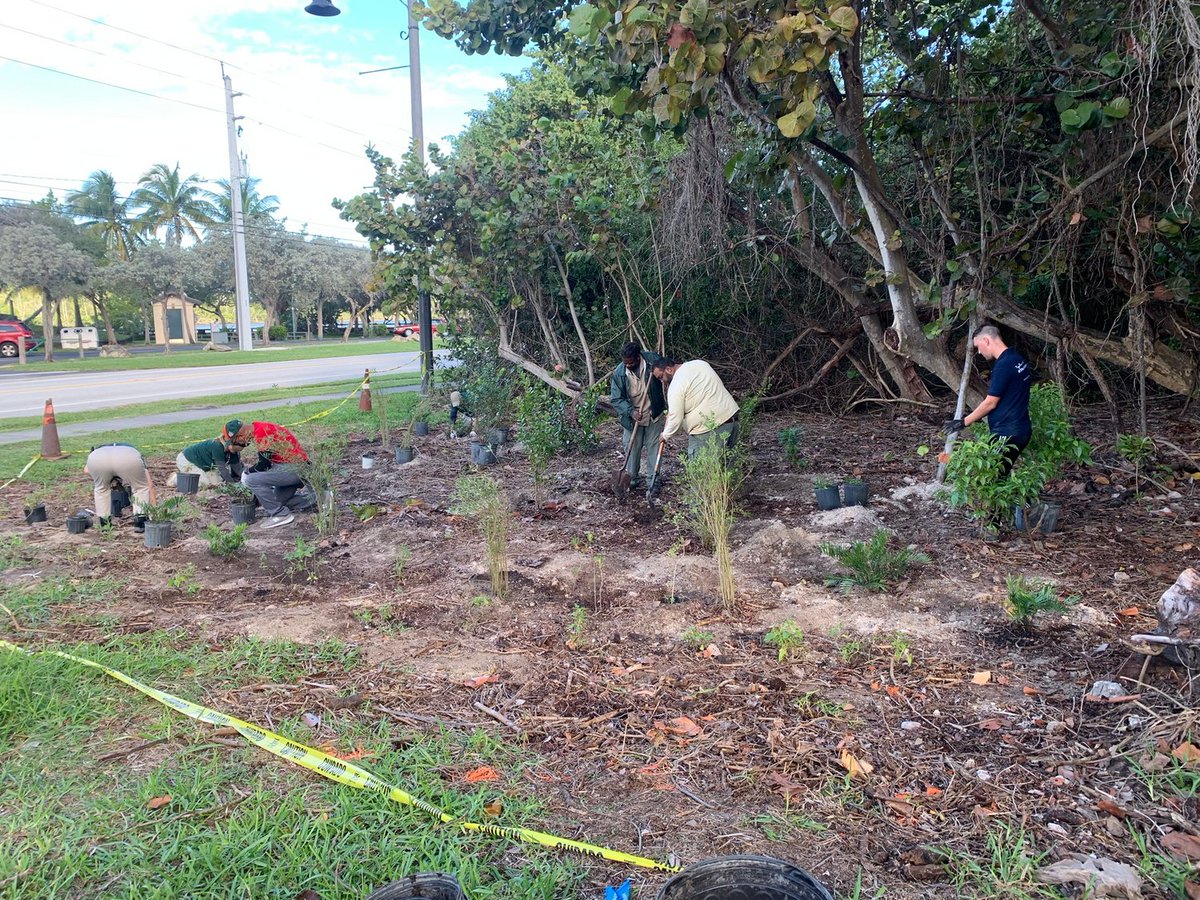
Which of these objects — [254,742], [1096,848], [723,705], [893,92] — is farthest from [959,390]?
[254,742]

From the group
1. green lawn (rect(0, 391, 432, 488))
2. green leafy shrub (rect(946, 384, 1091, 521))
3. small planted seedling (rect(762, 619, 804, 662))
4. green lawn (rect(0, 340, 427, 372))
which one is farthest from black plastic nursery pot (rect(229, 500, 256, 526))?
green lawn (rect(0, 340, 427, 372))

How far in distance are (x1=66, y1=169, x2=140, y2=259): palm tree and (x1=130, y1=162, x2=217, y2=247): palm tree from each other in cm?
118

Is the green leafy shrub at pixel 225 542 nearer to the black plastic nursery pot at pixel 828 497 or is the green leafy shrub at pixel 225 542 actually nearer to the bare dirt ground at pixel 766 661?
the bare dirt ground at pixel 766 661

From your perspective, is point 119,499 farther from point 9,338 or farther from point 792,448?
point 9,338

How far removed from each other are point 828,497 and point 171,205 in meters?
50.1

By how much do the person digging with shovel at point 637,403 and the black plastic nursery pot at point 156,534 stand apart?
3.75 metres

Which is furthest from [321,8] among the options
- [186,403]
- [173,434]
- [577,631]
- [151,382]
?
[151,382]

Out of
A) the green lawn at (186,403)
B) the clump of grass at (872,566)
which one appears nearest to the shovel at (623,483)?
the clump of grass at (872,566)

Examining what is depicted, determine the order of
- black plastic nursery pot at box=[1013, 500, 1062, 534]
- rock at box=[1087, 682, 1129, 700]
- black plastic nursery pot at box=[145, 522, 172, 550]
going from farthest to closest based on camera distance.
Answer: black plastic nursery pot at box=[145, 522, 172, 550] < black plastic nursery pot at box=[1013, 500, 1062, 534] < rock at box=[1087, 682, 1129, 700]

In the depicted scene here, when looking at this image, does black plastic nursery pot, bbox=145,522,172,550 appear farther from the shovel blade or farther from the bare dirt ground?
the shovel blade

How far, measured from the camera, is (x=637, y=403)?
7.53 m

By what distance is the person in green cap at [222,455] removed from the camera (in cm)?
764

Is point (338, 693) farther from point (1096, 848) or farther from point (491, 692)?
point (1096, 848)

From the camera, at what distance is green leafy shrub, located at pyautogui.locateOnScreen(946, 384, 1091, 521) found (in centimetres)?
520
